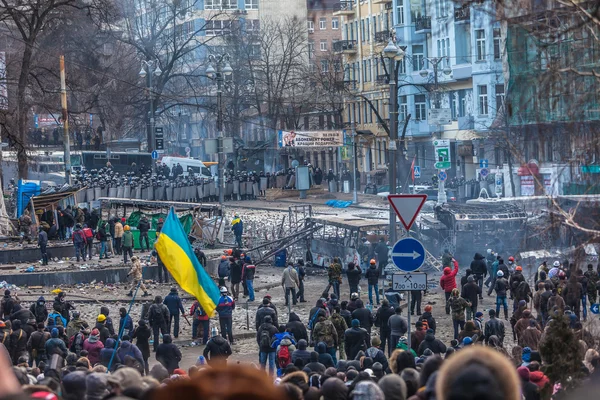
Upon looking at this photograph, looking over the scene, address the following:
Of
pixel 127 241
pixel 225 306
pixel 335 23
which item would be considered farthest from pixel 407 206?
pixel 335 23

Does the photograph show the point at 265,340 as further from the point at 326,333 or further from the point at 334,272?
the point at 334,272

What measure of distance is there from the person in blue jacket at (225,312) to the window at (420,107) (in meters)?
46.3

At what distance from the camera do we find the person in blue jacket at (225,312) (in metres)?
19.8

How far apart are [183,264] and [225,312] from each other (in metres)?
4.07

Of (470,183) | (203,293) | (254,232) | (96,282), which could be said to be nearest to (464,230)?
(254,232)

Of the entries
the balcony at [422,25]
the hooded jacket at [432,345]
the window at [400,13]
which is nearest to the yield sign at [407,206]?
the hooded jacket at [432,345]

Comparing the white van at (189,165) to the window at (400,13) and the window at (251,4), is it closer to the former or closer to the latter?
the window at (400,13)

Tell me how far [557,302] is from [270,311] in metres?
4.90

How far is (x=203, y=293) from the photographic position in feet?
53.5

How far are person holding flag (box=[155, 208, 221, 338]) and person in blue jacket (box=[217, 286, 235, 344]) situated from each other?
10.4ft

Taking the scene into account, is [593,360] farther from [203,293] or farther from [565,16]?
[203,293]

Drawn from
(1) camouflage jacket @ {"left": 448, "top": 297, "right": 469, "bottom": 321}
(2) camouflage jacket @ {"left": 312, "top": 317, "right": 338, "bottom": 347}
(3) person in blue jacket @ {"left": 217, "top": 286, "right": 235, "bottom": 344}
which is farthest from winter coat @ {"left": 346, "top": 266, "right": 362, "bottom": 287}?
(2) camouflage jacket @ {"left": 312, "top": 317, "right": 338, "bottom": 347}

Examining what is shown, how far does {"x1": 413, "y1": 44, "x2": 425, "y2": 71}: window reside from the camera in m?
65.3

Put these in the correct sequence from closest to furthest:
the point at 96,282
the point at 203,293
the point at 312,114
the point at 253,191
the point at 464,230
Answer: the point at 203,293 < the point at 96,282 < the point at 464,230 < the point at 253,191 < the point at 312,114
